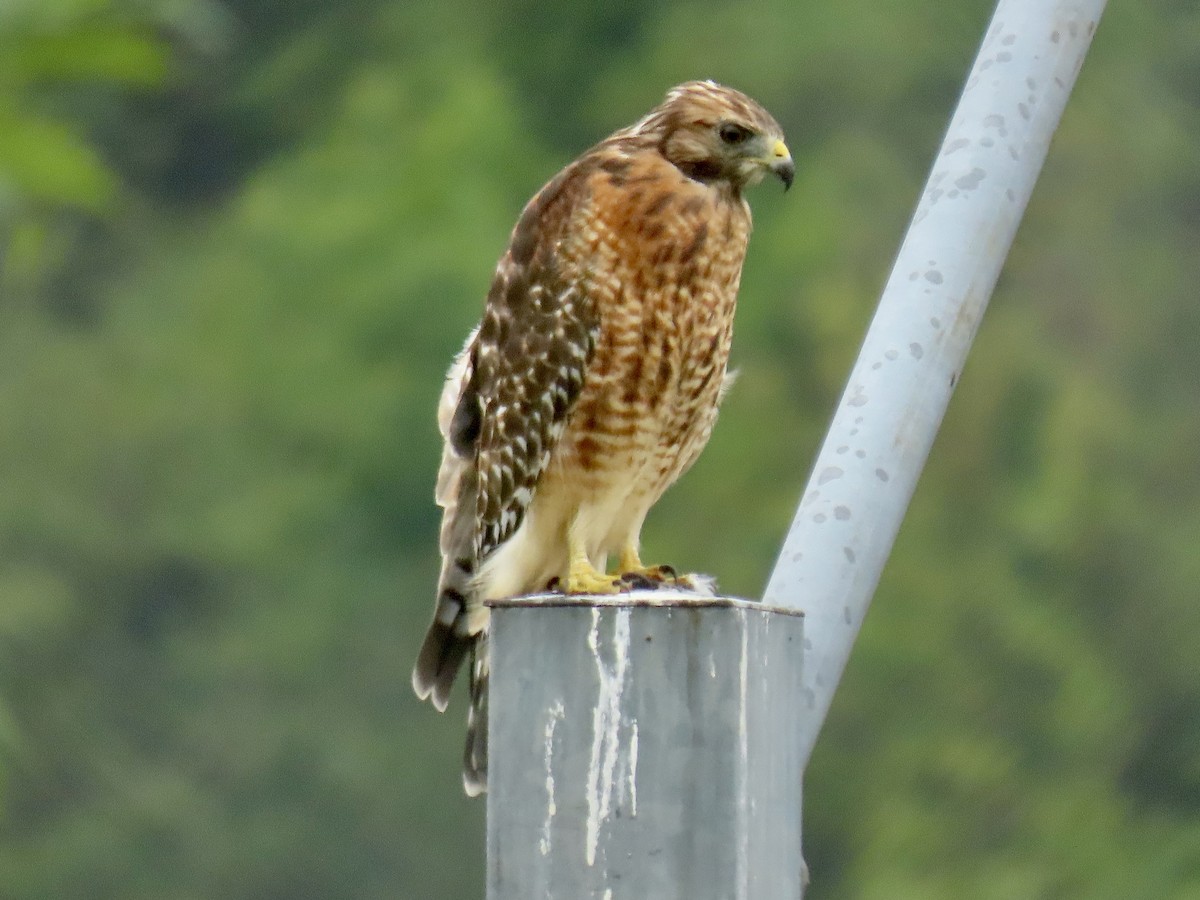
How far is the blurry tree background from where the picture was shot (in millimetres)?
15078

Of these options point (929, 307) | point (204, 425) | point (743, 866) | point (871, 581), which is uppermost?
point (929, 307)

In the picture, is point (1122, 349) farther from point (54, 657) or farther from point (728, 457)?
point (54, 657)

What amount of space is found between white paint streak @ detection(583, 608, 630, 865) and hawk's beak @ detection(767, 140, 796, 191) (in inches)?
59.4

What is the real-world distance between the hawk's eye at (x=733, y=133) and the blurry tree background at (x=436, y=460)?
9636 mm

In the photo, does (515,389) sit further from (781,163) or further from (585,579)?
(781,163)

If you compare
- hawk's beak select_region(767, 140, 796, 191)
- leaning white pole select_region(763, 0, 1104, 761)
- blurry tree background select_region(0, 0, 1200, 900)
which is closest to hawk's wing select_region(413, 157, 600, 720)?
hawk's beak select_region(767, 140, 796, 191)

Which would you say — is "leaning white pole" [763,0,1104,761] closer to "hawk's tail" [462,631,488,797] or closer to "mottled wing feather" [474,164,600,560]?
"mottled wing feather" [474,164,600,560]

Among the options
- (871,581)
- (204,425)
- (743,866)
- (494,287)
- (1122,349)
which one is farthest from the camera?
(204,425)

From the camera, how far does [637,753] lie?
63.7 inches

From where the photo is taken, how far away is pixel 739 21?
818 inches

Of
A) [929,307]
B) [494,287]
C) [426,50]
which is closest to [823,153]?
[426,50]

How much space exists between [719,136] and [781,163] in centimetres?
11

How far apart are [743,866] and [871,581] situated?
0.35 metres

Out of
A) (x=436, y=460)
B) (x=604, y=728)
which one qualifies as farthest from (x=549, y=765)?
(x=436, y=460)
